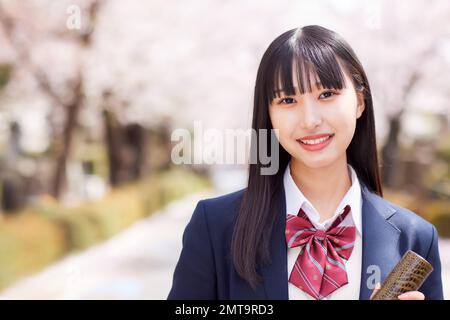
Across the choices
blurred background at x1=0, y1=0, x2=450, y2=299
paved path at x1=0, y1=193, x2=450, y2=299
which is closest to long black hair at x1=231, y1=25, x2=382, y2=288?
paved path at x1=0, y1=193, x2=450, y2=299

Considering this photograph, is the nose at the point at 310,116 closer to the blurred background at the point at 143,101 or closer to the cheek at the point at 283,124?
the cheek at the point at 283,124

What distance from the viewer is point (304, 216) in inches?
66.4

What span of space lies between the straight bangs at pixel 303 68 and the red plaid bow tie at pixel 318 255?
13.2 inches

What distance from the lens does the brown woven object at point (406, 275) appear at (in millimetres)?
1357

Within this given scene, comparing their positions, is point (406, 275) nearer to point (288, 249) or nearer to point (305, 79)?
point (288, 249)

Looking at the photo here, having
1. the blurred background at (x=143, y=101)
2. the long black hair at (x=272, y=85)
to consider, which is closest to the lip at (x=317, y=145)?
the long black hair at (x=272, y=85)

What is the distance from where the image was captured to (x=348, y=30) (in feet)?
38.9

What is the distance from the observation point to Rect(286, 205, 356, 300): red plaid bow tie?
1.58 m

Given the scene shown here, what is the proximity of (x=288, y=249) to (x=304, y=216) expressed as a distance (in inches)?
4.2

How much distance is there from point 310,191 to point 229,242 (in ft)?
0.87

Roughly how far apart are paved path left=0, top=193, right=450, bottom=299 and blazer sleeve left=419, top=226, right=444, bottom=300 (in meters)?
5.63

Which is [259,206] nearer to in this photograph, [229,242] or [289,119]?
[229,242]
